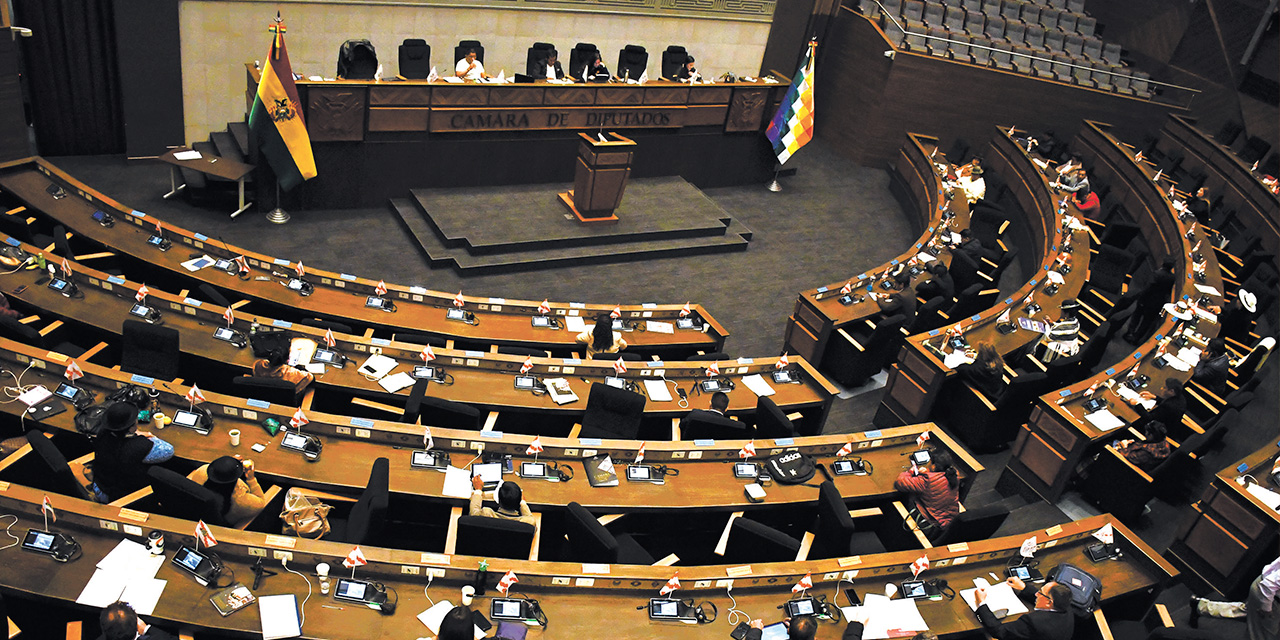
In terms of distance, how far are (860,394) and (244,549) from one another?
6.08 metres

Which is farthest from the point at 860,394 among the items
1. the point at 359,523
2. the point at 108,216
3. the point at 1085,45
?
the point at 1085,45

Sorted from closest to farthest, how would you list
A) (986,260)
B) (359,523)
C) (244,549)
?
(244,549), (359,523), (986,260)

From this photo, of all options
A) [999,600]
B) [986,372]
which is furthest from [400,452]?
[986,372]

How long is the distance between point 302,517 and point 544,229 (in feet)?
19.6

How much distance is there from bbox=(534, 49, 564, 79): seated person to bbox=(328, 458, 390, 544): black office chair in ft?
23.5

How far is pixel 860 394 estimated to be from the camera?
29.1ft

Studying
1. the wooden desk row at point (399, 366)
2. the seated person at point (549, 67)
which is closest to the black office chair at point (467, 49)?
the seated person at point (549, 67)

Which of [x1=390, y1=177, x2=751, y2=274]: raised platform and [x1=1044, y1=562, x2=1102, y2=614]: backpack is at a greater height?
[x1=1044, y1=562, x2=1102, y2=614]: backpack

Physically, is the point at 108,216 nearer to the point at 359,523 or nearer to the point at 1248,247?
the point at 359,523

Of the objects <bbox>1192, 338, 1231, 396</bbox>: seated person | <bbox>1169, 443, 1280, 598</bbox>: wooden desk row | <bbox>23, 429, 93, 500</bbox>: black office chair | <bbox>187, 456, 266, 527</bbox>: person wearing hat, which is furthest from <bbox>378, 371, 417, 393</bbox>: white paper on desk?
<bbox>1192, 338, 1231, 396</bbox>: seated person

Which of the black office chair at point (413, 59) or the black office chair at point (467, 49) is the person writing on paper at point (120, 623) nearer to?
the black office chair at point (413, 59)

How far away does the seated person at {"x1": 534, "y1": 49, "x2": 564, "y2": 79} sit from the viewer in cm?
1121

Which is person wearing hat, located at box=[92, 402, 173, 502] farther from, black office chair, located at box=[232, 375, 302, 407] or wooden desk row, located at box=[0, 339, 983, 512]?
black office chair, located at box=[232, 375, 302, 407]

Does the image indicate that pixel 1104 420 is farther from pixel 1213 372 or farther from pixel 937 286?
pixel 937 286
